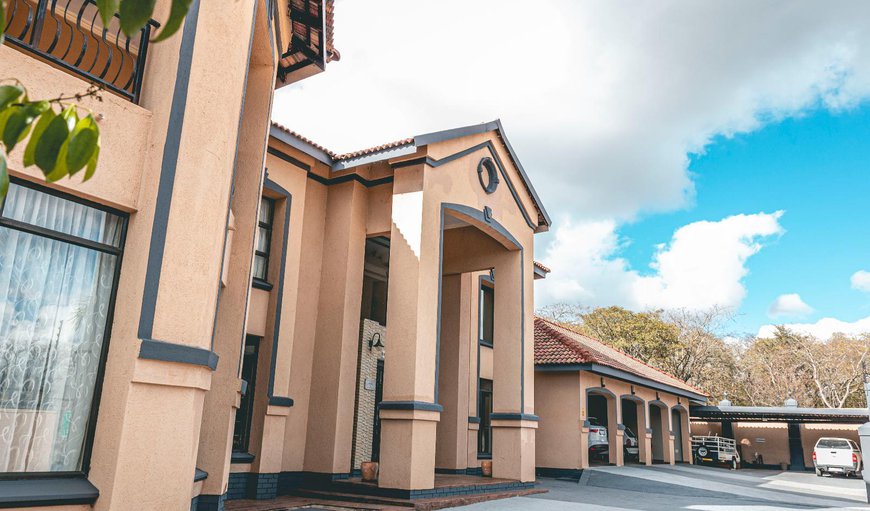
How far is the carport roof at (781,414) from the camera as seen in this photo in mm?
28297

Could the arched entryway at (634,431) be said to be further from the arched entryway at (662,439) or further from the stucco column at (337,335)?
the stucco column at (337,335)

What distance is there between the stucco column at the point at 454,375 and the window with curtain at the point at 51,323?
10.8 meters

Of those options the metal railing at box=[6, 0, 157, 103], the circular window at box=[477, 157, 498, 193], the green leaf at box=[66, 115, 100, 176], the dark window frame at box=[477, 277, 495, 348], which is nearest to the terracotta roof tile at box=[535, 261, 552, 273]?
the dark window frame at box=[477, 277, 495, 348]

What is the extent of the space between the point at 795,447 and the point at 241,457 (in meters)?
29.3

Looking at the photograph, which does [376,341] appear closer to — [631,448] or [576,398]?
[576,398]

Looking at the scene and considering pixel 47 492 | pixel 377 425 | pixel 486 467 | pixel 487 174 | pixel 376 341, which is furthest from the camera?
pixel 486 467

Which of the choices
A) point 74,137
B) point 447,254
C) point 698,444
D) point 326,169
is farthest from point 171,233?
point 698,444

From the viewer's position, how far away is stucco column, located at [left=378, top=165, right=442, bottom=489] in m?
10.7

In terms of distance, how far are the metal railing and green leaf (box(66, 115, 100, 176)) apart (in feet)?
10.6

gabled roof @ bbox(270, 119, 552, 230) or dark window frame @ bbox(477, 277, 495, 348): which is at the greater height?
gabled roof @ bbox(270, 119, 552, 230)

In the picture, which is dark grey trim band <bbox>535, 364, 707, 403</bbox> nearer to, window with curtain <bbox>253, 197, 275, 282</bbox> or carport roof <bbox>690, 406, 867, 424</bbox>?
carport roof <bbox>690, 406, 867, 424</bbox>

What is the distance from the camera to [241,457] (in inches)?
412

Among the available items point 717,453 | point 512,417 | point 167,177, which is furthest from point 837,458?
point 167,177

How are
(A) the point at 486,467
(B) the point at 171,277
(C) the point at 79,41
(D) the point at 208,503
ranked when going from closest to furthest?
(B) the point at 171,277 → (C) the point at 79,41 → (D) the point at 208,503 → (A) the point at 486,467
